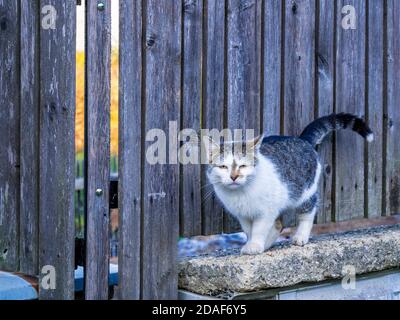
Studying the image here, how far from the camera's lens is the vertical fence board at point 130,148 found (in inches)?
149

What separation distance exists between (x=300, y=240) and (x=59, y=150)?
6.01ft

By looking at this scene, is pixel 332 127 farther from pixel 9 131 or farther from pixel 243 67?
pixel 9 131

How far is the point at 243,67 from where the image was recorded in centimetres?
443

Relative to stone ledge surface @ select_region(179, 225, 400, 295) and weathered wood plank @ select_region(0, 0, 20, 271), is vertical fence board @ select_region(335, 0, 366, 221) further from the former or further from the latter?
weathered wood plank @ select_region(0, 0, 20, 271)

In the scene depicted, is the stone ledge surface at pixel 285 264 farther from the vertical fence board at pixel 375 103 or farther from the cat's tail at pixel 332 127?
the cat's tail at pixel 332 127

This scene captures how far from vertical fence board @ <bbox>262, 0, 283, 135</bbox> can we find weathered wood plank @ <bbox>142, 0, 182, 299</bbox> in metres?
0.79

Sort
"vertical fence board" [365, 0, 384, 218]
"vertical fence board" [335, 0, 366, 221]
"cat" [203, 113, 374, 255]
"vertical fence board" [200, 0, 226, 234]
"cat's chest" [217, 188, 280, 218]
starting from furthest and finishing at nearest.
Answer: "vertical fence board" [365, 0, 384, 218] < "vertical fence board" [335, 0, 366, 221] < "vertical fence board" [200, 0, 226, 234] < "cat's chest" [217, 188, 280, 218] < "cat" [203, 113, 374, 255]

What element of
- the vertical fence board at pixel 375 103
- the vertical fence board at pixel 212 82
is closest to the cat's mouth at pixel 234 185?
the vertical fence board at pixel 212 82

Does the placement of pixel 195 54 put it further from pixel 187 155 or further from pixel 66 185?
pixel 66 185

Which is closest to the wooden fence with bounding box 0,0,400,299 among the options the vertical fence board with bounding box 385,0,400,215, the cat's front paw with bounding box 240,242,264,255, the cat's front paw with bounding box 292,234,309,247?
the cat's front paw with bounding box 240,242,264,255

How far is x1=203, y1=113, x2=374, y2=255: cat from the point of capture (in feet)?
13.2

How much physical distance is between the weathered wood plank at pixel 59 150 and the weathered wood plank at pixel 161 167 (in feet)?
1.58

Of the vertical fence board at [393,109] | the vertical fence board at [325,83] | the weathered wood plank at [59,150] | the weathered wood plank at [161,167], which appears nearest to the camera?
the weathered wood plank at [59,150]
